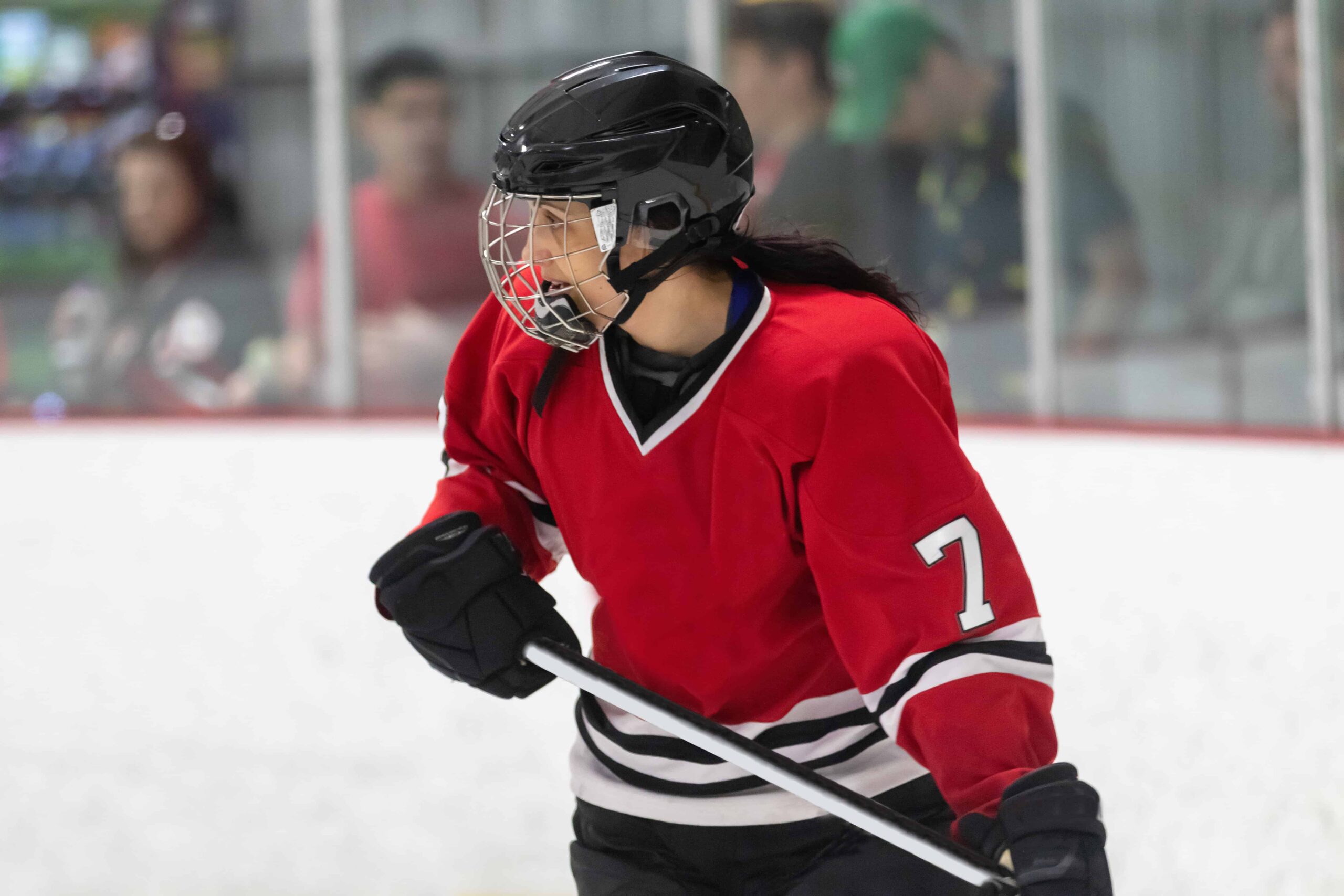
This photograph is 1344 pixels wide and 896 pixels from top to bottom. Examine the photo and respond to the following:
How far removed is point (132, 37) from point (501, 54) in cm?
84

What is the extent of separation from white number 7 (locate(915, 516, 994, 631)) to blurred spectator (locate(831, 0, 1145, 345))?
1743mm

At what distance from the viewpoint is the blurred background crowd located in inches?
102

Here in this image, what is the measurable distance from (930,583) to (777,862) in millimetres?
306

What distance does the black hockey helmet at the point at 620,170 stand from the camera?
44.4 inches

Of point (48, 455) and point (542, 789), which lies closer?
point (542, 789)

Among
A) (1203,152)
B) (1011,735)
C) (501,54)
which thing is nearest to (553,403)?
(1011,735)

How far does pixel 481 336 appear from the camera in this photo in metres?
1.36

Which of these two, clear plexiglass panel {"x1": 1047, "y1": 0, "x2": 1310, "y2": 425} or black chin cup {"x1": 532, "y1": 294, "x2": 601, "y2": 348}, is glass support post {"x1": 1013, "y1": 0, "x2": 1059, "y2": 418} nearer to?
clear plexiglass panel {"x1": 1047, "y1": 0, "x2": 1310, "y2": 425}

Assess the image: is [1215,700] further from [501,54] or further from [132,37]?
[132,37]

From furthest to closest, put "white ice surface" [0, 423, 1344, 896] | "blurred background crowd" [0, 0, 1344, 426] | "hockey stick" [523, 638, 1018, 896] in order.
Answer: "blurred background crowd" [0, 0, 1344, 426] < "white ice surface" [0, 423, 1344, 896] < "hockey stick" [523, 638, 1018, 896]

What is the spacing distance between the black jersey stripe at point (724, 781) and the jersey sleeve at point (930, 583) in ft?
0.44

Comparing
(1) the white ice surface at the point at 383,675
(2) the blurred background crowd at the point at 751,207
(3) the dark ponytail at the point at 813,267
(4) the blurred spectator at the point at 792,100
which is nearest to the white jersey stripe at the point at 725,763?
(3) the dark ponytail at the point at 813,267

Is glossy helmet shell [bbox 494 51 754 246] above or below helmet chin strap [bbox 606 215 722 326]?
above

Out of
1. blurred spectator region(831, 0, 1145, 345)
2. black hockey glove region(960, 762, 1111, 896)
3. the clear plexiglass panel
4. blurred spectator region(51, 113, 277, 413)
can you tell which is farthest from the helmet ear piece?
blurred spectator region(51, 113, 277, 413)
